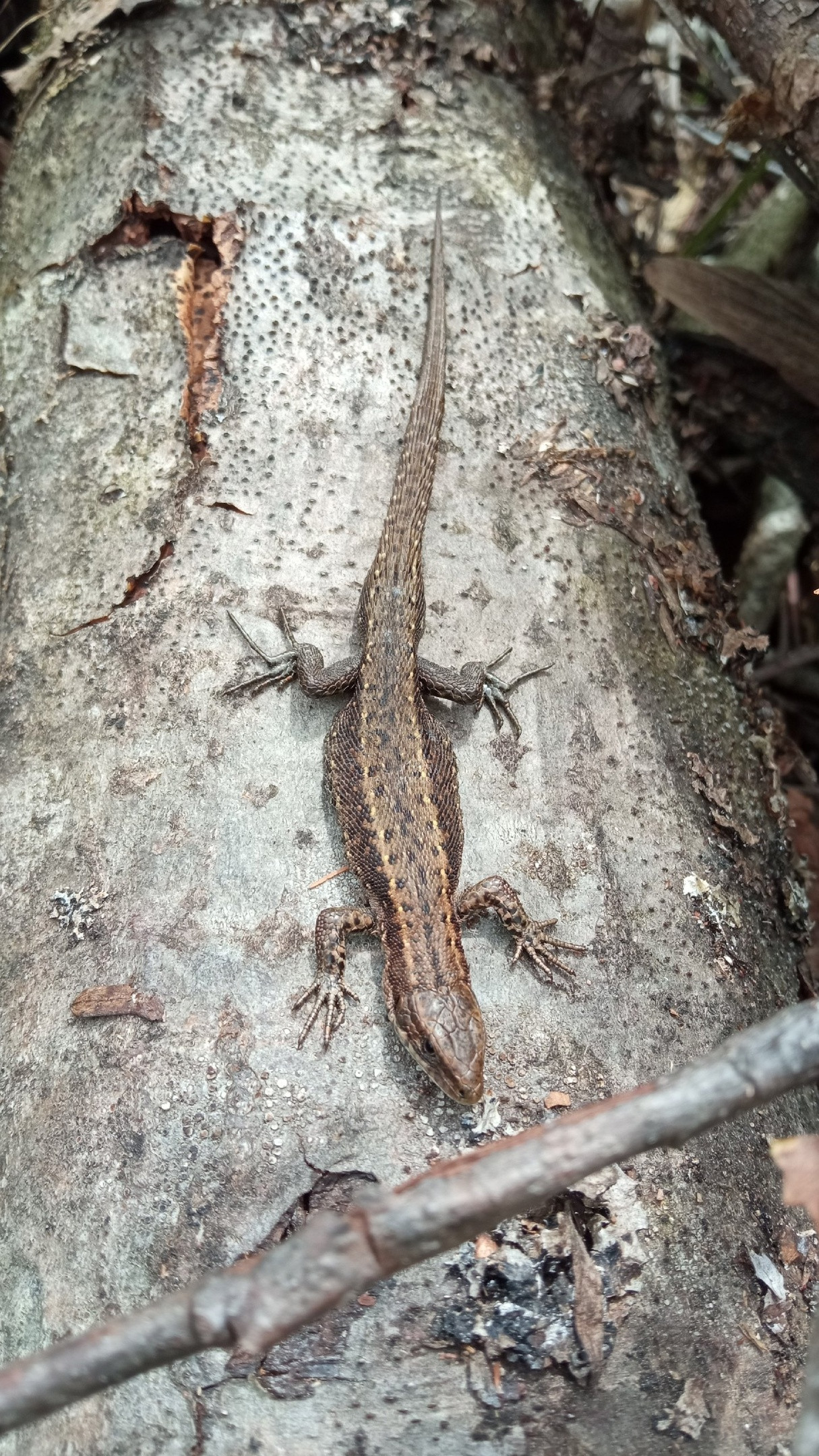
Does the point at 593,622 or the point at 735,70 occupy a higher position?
the point at 735,70

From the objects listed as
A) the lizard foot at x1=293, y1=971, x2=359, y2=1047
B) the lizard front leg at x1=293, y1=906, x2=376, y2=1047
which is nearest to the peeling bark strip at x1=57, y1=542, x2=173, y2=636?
the lizard front leg at x1=293, y1=906, x2=376, y2=1047

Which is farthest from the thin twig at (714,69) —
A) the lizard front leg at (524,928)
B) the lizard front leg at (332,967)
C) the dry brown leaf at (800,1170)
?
the dry brown leaf at (800,1170)

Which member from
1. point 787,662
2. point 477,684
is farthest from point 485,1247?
point 787,662

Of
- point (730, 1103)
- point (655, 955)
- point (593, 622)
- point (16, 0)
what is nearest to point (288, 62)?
point (16, 0)

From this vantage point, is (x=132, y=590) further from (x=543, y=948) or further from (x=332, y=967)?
(x=543, y=948)

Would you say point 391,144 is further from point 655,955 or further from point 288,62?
point 655,955

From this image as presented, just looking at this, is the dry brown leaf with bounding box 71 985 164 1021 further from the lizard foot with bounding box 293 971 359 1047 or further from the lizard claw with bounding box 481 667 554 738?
the lizard claw with bounding box 481 667 554 738

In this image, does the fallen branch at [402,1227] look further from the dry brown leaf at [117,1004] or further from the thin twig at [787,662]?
the thin twig at [787,662]
